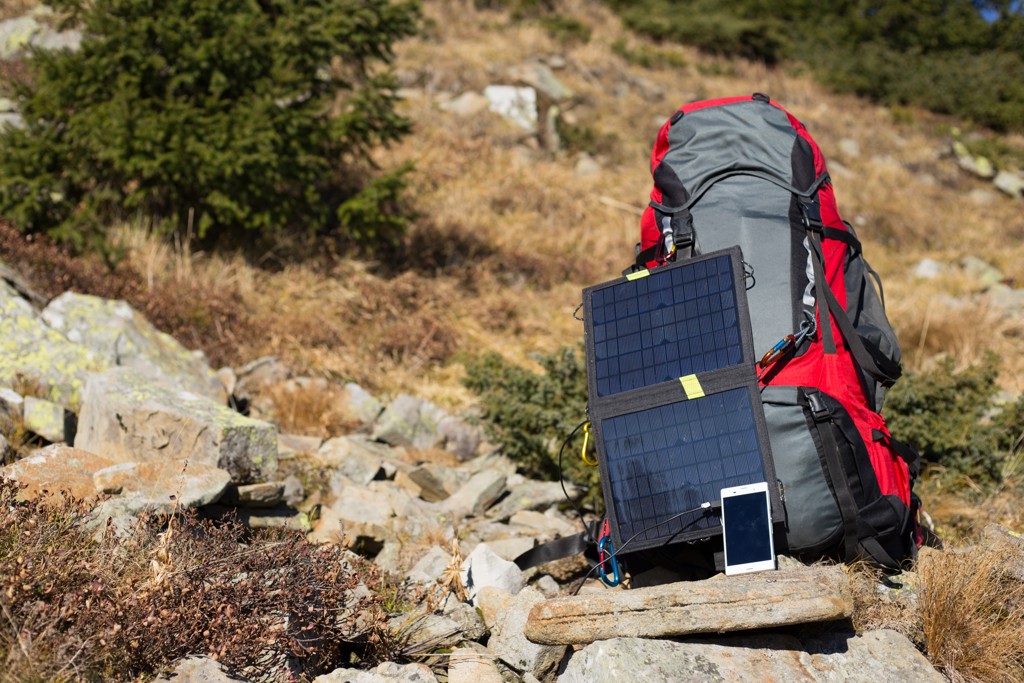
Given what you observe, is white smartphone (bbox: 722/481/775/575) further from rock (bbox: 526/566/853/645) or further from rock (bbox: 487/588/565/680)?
rock (bbox: 487/588/565/680)

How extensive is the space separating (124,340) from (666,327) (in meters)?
3.53

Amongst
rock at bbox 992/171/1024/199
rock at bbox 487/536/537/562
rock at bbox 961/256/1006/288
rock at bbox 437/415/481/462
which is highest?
rock at bbox 992/171/1024/199

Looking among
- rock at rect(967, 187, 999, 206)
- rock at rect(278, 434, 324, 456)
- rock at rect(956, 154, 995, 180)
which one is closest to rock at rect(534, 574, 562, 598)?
rock at rect(278, 434, 324, 456)

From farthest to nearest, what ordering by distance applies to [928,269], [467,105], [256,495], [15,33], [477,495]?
1. [467,105]
2. [928,269]
3. [15,33]
4. [477,495]
5. [256,495]

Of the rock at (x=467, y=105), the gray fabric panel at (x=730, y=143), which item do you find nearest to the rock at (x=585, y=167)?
the rock at (x=467, y=105)

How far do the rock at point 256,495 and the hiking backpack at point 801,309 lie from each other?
77.8 inches

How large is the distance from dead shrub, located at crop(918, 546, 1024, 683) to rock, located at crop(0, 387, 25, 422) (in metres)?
3.98

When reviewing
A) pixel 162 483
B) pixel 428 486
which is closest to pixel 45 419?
pixel 162 483

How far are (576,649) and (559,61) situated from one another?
13.8m

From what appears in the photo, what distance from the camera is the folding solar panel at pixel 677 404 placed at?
10.6ft

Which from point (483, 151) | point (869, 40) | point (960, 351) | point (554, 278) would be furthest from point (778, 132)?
point (869, 40)

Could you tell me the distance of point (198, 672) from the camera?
2678 millimetres

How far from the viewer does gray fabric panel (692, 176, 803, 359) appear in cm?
358

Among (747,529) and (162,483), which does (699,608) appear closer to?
(747,529)
